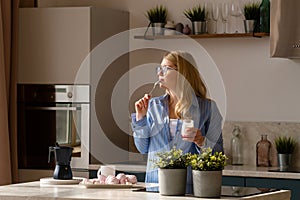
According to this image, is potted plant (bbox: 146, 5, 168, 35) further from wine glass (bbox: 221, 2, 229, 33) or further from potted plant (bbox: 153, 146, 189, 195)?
potted plant (bbox: 153, 146, 189, 195)

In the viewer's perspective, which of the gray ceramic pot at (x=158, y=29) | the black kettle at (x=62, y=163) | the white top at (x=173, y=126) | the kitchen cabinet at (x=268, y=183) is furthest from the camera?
the gray ceramic pot at (x=158, y=29)

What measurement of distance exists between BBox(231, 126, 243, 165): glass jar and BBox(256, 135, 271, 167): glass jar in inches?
5.8

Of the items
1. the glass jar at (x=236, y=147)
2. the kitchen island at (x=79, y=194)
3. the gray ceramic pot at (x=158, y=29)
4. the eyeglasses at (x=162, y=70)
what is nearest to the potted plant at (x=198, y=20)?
the gray ceramic pot at (x=158, y=29)

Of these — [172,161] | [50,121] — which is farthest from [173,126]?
[50,121]

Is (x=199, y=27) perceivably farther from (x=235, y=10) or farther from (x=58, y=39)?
(x=58, y=39)

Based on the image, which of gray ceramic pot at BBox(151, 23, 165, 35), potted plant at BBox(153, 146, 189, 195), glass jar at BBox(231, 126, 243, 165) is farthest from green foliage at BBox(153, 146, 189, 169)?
gray ceramic pot at BBox(151, 23, 165, 35)

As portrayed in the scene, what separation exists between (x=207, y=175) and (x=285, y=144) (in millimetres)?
2243

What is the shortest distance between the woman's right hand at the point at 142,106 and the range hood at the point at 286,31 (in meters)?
1.48

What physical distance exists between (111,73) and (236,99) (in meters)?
0.99

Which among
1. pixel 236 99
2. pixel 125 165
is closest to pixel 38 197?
pixel 125 165

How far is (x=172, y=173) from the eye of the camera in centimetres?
359

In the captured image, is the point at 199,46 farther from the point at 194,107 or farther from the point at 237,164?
the point at 194,107

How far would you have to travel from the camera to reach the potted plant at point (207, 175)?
3.49m

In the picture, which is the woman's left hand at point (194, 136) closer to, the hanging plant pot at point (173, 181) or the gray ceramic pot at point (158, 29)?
the hanging plant pot at point (173, 181)
